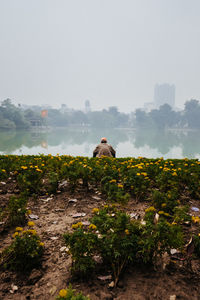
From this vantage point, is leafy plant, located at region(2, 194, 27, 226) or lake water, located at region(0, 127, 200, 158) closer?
leafy plant, located at region(2, 194, 27, 226)

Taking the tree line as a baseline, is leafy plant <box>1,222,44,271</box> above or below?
below

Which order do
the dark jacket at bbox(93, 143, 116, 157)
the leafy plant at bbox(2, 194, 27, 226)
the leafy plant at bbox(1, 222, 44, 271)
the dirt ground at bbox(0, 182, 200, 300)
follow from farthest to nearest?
the dark jacket at bbox(93, 143, 116, 157)
the leafy plant at bbox(2, 194, 27, 226)
the leafy plant at bbox(1, 222, 44, 271)
the dirt ground at bbox(0, 182, 200, 300)

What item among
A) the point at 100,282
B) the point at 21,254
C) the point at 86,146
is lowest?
the point at 86,146

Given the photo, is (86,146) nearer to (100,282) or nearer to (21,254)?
(21,254)

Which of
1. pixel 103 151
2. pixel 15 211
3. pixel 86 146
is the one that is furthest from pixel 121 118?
pixel 15 211

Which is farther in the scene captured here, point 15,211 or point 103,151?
point 103,151

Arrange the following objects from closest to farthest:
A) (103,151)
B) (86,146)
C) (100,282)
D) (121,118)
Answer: (100,282), (103,151), (86,146), (121,118)

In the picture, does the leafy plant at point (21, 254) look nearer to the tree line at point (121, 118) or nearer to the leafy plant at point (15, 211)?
the leafy plant at point (15, 211)

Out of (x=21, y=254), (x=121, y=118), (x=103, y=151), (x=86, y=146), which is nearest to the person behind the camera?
(x=21, y=254)

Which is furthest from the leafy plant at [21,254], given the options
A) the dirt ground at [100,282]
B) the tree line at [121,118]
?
the tree line at [121,118]

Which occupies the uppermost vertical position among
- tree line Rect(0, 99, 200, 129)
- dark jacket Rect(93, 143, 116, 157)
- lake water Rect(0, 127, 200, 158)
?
tree line Rect(0, 99, 200, 129)

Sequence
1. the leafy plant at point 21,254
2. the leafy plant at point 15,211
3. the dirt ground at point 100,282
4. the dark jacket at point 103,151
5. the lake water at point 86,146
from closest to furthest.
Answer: the dirt ground at point 100,282 → the leafy plant at point 21,254 → the leafy plant at point 15,211 → the dark jacket at point 103,151 → the lake water at point 86,146

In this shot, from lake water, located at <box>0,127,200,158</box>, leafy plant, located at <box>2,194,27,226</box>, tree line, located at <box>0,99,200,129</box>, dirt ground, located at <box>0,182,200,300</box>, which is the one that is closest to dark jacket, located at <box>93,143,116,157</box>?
leafy plant, located at <box>2,194,27,226</box>

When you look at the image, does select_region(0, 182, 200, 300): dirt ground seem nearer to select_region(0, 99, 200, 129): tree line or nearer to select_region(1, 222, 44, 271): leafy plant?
select_region(1, 222, 44, 271): leafy plant
